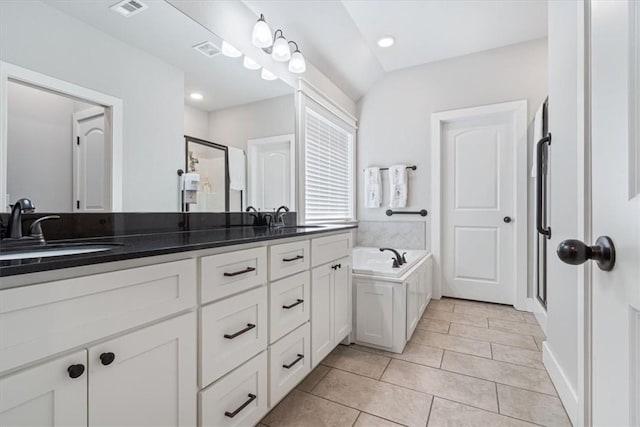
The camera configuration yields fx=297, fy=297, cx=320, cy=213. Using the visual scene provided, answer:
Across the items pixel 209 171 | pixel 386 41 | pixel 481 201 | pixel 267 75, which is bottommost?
pixel 481 201

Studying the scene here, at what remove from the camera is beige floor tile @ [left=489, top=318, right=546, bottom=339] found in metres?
2.43

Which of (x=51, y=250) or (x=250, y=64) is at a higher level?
(x=250, y=64)

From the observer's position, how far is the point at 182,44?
1.61 metres

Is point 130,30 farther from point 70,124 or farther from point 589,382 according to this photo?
point 589,382

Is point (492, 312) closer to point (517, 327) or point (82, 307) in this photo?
point (517, 327)

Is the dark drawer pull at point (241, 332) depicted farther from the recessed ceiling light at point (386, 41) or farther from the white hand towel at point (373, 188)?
the recessed ceiling light at point (386, 41)

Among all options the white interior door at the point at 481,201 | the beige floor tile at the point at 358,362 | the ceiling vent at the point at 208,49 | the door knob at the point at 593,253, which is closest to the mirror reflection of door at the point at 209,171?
the ceiling vent at the point at 208,49

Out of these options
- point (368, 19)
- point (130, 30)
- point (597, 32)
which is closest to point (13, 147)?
point (130, 30)

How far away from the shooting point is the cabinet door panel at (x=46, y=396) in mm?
595

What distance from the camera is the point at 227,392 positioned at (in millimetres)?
1097

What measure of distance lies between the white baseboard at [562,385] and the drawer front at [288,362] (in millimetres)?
1254

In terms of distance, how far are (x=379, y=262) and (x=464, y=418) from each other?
142 centimetres

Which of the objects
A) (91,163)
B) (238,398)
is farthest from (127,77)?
(238,398)

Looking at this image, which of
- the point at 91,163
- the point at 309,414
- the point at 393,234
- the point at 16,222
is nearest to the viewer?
the point at 16,222
